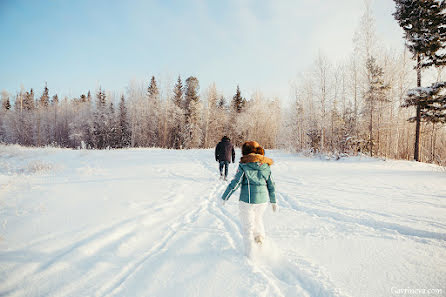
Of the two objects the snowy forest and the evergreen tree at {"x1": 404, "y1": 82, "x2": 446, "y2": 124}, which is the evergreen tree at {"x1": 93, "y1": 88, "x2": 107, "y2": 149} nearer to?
the snowy forest

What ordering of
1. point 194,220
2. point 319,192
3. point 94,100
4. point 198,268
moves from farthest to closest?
point 94,100 < point 319,192 < point 194,220 < point 198,268

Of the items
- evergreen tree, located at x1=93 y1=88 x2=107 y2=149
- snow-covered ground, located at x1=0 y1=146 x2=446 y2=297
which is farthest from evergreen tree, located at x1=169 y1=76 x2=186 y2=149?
snow-covered ground, located at x1=0 y1=146 x2=446 y2=297

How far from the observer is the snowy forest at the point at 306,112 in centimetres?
1402

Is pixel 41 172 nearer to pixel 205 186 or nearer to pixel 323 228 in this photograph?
pixel 205 186

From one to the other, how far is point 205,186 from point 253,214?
473cm

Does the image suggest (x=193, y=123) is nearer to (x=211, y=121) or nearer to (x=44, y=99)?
(x=211, y=121)

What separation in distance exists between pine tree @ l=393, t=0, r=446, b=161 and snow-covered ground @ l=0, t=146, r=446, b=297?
559 inches

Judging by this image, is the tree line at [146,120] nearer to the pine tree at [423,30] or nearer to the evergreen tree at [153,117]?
the evergreen tree at [153,117]

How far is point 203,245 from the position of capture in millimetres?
3010

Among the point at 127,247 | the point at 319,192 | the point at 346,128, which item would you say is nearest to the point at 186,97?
the point at 346,128

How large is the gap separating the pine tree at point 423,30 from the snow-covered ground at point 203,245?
14.2 meters

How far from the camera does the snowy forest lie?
552 inches

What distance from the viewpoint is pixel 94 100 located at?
41438 mm

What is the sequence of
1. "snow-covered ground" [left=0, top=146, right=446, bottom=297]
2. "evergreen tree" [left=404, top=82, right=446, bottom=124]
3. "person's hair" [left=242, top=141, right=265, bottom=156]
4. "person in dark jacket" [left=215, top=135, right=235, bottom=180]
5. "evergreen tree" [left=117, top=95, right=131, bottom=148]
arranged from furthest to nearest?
1. "evergreen tree" [left=117, top=95, right=131, bottom=148]
2. "evergreen tree" [left=404, top=82, right=446, bottom=124]
3. "person in dark jacket" [left=215, top=135, right=235, bottom=180]
4. "person's hair" [left=242, top=141, right=265, bottom=156]
5. "snow-covered ground" [left=0, top=146, right=446, bottom=297]
